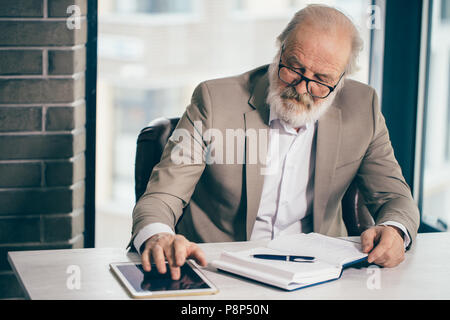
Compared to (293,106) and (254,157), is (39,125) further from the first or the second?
(293,106)

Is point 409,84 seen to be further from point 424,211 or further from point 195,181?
point 195,181

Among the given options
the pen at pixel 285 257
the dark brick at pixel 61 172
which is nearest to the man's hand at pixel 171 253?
the pen at pixel 285 257

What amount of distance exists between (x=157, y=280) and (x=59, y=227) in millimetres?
1084

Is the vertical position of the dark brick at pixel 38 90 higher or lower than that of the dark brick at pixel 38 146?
higher

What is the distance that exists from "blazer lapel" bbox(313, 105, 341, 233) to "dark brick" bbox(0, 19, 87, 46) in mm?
959

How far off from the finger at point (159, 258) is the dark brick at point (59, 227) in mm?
1011

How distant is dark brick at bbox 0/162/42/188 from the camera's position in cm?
215

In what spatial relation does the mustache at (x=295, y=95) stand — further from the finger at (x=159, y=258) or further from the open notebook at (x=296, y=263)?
the finger at (x=159, y=258)

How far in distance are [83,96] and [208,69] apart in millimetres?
563

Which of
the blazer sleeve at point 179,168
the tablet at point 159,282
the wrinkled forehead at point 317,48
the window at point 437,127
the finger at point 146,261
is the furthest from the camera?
the window at point 437,127

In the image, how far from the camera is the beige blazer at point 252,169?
71.2 inches

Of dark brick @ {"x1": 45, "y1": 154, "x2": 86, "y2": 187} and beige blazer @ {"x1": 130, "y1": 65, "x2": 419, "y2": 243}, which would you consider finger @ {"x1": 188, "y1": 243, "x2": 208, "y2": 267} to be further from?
dark brick @ {"x1": 45, "y1": 154, "x2": 86, "y2": 187}
